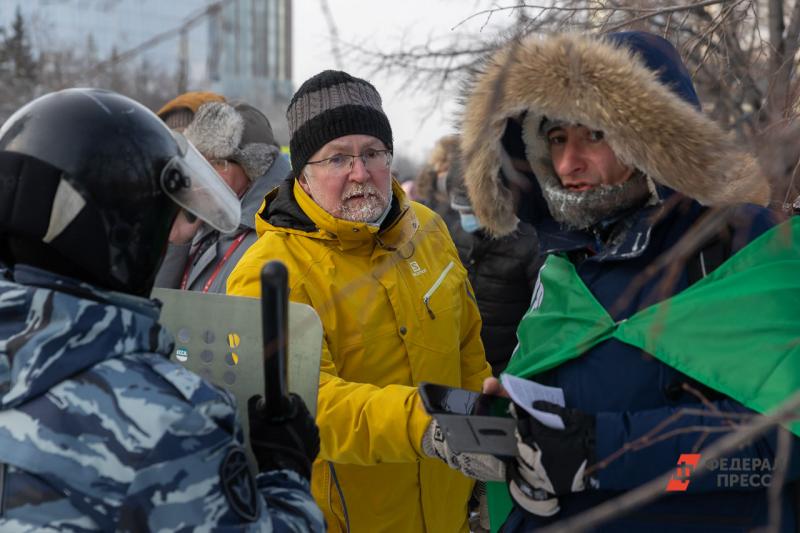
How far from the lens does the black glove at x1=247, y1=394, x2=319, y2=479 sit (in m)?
1.80

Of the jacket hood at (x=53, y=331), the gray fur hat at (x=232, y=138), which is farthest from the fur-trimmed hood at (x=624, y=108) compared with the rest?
the gray fur hat at (x=232, y=138)

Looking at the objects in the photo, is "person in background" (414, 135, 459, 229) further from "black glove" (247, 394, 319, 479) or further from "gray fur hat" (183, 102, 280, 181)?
"black glove" (247, 394, 319, 479)

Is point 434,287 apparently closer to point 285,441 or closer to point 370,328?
point 370,328

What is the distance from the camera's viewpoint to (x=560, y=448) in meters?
1.95

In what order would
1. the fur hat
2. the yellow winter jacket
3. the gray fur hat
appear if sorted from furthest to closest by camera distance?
1. the fur hat
2. the gray fur hat
3. the yellow winter jacket

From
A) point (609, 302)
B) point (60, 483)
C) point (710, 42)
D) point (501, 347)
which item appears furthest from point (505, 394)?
point (501, 347)

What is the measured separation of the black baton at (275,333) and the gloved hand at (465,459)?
0.54 meters

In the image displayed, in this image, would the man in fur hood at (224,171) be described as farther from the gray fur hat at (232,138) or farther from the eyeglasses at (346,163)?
the eyeglasses at (346,163)

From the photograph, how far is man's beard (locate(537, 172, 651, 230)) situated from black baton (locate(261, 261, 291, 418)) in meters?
0.99

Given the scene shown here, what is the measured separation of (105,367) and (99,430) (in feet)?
0.41

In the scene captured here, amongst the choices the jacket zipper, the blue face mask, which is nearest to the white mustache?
the jacket zipper

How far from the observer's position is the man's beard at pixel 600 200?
2.26 meters

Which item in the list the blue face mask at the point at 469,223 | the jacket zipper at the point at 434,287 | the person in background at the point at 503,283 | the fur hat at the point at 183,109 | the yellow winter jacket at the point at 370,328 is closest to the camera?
the yellow winter jacket at the point at 370,328

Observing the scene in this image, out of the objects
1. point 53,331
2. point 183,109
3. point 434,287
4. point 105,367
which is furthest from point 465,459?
point 183,109
